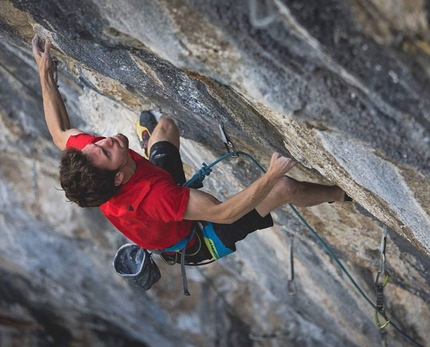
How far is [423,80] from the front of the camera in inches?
55.5

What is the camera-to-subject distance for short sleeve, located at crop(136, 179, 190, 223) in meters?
2.39

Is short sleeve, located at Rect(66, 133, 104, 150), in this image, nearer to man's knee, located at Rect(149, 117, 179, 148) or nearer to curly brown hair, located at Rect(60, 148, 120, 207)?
curly brown hair, located at Rect(60, 148, 120, 207)

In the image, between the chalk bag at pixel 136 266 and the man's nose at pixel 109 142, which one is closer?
the man's nose at pixel 109 142

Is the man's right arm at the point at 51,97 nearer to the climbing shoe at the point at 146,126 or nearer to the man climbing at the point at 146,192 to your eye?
the man climbing at the point at 146,192

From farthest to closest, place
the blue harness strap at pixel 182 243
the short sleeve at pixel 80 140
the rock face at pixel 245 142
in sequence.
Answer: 1. the blue harness strap at pixel 182 243
2. the short sleeve at pixel 80 140
3. the rock face at pixel 245 142

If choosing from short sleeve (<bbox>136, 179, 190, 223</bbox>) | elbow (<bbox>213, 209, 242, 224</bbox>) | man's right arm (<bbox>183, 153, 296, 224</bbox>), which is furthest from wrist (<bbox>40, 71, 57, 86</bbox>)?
elbow (<bbox>213, 209, 242, 224</bbox>)

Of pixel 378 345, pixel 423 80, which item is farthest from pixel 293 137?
pixel 378 345

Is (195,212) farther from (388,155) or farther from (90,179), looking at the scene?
(388,155)

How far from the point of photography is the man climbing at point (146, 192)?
7.77 ft

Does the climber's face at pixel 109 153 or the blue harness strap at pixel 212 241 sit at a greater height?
the climber's face at pixel 109 153

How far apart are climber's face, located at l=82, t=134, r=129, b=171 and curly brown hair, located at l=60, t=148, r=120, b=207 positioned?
21 mm

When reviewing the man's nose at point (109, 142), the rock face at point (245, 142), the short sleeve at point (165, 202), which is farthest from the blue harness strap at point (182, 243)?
the man's nose at point (109, 142)

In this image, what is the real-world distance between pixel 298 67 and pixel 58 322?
7.31m

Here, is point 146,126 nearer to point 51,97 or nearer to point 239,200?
point 51,97
